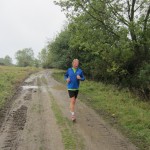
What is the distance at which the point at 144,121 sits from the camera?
11.5 m

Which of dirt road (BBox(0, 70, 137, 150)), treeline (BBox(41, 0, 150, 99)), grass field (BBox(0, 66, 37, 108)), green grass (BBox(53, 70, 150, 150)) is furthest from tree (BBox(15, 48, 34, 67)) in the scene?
dirt road (BBox(0, 70, 137, 150))

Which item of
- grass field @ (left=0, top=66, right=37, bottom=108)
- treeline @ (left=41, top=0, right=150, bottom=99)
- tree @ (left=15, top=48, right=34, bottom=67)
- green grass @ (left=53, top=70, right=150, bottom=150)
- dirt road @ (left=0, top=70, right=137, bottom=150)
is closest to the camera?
dirt road @ (left=0, top=70, right=137, bottom=150)

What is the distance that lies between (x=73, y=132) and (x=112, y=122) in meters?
2.30

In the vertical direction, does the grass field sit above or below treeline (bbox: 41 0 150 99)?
below

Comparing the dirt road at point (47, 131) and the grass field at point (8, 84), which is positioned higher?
the grass field at point (8, 84)

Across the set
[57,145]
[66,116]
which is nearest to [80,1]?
[66,116]

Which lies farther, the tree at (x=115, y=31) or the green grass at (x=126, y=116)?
the tree at (x=115, y=31)

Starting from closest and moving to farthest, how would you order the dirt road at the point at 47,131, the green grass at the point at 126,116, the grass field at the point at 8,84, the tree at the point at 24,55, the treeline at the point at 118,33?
the dirt road at the point at 47,131
the green grass at the point at 126,116
the grass field at the point at 8,84
the treeline at the point at 118,33
the tree at the point at 24,55

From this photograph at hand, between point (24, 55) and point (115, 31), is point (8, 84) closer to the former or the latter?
point (115, 31)

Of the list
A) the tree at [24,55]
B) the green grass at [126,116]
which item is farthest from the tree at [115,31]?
the tree at [24,55]

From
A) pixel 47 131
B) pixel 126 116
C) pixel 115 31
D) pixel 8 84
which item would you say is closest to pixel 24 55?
pixel 8 84

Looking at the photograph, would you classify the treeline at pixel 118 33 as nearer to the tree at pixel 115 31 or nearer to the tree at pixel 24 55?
the tree at pixel 115 31

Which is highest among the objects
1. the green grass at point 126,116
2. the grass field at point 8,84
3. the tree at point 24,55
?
the tree at point 24,55

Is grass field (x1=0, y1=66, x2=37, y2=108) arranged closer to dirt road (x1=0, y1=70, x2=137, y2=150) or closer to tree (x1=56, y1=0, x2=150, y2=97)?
dirt road (x1=0, y1=70, x2=137, y2=150)
